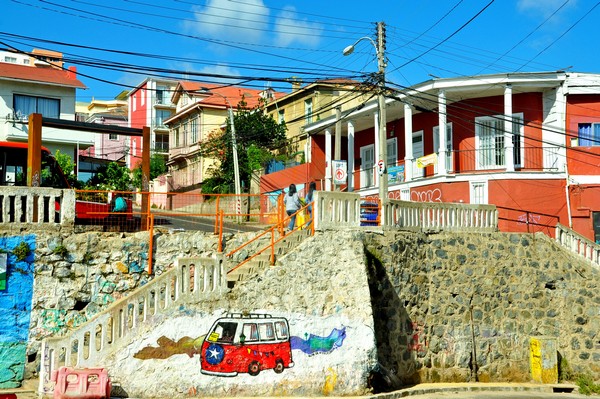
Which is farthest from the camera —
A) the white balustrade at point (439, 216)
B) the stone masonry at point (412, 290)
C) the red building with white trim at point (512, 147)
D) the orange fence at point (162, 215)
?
the red building with white trim at point (512, 147)

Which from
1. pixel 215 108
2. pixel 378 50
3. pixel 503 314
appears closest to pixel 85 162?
pixel 215 108

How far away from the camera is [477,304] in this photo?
19.1 meters

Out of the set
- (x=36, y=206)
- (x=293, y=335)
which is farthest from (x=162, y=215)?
(x=293, y=335)

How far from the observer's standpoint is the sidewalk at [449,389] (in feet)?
46.0

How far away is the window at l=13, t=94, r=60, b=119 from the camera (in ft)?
114

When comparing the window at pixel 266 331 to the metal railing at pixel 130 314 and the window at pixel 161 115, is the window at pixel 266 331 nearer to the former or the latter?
the metal railing at pixel 130 314

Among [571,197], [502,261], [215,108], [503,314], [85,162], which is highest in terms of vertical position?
[215,108]

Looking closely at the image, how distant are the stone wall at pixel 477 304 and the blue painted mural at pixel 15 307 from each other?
759 centimetres

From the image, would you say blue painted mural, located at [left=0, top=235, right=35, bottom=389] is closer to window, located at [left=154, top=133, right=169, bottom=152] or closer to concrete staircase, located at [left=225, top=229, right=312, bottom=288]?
concrete staircase, located at [left=225, top=229, right=312, bottom=288]

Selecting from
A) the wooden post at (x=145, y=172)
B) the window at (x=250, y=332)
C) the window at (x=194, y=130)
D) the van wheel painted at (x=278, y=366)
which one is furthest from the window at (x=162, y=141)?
the van wheel painted at (x=278, y=366)

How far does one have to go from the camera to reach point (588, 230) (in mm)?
25062

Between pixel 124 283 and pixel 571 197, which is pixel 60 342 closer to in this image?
pixel 124 283

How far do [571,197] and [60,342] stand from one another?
18988mm

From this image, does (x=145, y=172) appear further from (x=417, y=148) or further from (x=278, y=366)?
(x=417, y=148)
